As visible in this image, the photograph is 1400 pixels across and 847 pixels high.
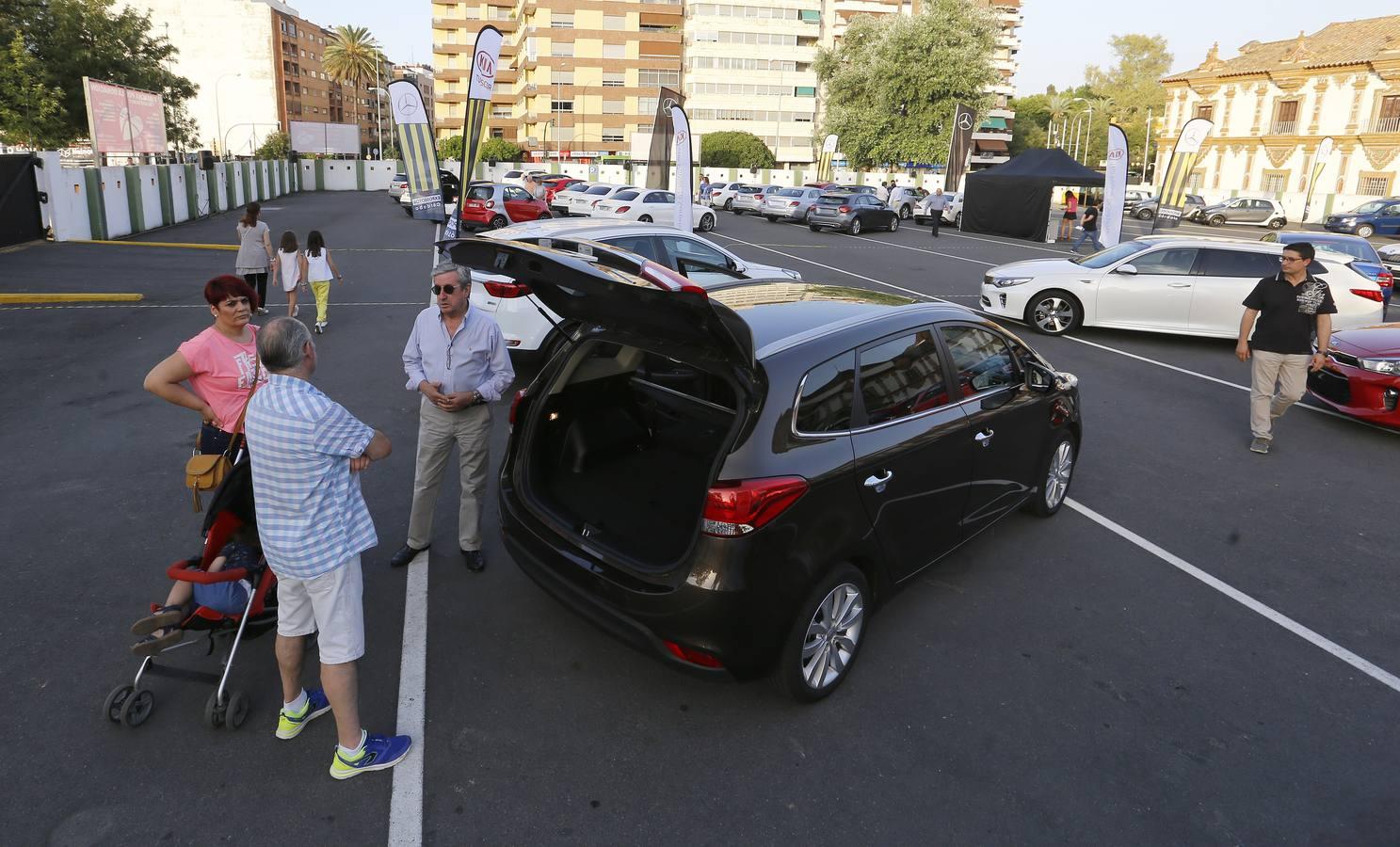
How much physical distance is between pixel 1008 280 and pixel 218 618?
39.2 ft

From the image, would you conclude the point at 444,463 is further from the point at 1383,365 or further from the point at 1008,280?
the point at 1008,280

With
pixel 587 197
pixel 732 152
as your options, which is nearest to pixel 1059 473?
pixel 587 197

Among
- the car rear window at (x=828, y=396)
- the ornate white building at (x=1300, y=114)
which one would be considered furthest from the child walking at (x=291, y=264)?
the ornate white building at (x=1300, y=114)

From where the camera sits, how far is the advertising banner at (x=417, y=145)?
12.5 meters

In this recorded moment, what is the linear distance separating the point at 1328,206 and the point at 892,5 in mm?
60210

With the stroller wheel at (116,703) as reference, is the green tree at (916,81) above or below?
above

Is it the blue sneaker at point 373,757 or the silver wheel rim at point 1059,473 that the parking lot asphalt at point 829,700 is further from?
the silver wheel rim at point 1059,473

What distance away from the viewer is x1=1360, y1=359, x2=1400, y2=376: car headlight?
796cm

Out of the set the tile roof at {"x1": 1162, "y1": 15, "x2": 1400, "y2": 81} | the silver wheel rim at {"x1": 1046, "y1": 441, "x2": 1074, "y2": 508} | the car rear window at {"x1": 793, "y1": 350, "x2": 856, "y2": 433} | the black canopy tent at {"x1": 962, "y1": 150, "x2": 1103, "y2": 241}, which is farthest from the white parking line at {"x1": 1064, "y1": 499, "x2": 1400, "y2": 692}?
the tile roof at {"x1": 1162, "y1": 15, "x2": 1400, "y2": 81}

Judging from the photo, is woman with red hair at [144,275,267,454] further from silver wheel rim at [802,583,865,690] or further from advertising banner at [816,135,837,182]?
advertising banner at [816,135,837,182]

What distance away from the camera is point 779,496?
3404 mm

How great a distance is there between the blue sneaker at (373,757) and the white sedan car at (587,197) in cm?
2774

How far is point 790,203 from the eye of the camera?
1403 inches

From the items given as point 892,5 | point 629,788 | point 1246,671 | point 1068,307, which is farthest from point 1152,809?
point 892,5
